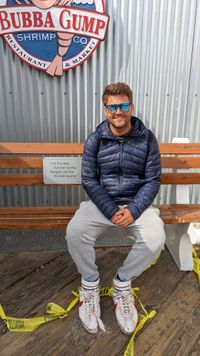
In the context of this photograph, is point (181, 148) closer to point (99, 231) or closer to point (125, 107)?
point (125, 107)

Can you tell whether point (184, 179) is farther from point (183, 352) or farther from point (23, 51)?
point (23, 51)

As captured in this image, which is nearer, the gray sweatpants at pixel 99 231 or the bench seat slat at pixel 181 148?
the gray sweatpants at pixel 99 231

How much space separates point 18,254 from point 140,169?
1.57m

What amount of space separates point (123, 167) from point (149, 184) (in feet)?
0.79

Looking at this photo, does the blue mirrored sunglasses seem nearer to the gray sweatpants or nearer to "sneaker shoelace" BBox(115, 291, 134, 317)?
the gray sweatpants

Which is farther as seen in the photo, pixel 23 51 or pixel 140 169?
pixel 23 51

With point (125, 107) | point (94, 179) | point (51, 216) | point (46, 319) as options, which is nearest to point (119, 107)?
point (125, 107)

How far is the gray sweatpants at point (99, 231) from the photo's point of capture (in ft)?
7.17

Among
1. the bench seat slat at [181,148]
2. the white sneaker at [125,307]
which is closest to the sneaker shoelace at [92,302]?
the white sneaker at [125,307]

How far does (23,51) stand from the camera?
3.01 m

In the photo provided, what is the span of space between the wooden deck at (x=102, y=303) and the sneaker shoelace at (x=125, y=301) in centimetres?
13

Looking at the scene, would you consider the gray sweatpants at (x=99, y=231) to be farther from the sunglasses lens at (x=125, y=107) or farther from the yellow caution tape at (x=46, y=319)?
the sunglasses lens at (x=125, y=107)

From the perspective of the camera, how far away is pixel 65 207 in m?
2.82

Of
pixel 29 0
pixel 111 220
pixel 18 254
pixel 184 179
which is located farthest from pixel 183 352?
pixel 29 0
